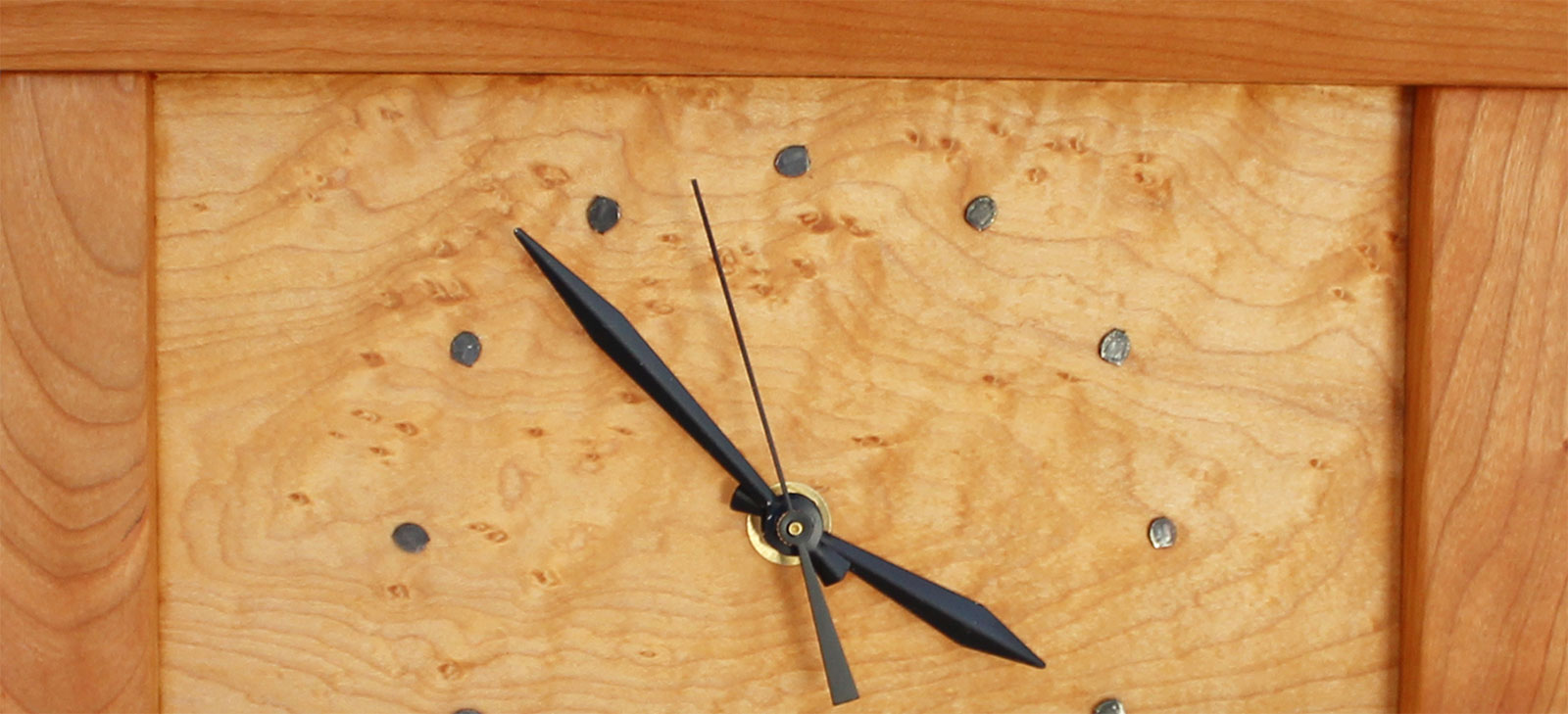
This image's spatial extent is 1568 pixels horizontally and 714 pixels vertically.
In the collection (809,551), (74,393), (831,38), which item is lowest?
(809,551)

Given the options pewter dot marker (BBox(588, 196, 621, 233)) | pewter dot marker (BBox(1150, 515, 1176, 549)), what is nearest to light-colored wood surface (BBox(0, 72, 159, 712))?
pewter dot marker (BBox(588, 196, 621, 233))

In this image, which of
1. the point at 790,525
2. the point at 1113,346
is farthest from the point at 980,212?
the point at 790,525

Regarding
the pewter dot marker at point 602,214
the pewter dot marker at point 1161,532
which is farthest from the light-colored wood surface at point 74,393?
the pewter dot marker at point 1161,532

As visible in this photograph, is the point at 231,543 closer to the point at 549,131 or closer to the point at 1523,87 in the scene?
the point at 549,131

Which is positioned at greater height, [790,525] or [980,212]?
[980,212]

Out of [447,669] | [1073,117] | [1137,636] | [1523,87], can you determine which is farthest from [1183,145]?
[447,669]

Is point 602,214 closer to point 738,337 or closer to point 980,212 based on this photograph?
point 738,337

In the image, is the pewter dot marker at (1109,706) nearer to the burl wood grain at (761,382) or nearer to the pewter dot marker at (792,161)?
the burl wood grain at (761,382)
